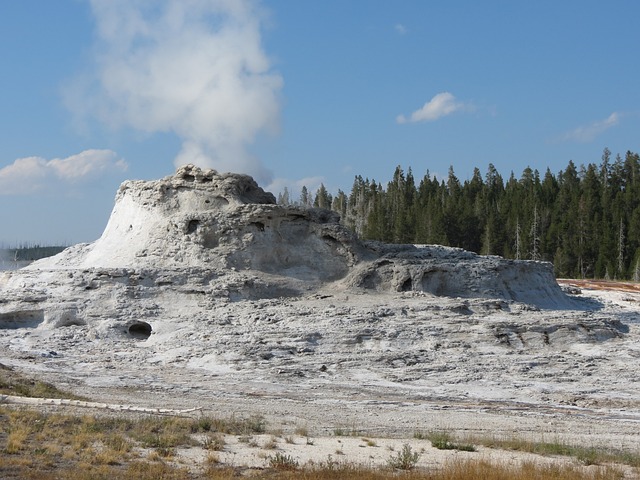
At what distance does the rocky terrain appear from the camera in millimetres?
17266

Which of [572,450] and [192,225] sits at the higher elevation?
[192,225]

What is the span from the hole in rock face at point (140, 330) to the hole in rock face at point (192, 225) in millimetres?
4638

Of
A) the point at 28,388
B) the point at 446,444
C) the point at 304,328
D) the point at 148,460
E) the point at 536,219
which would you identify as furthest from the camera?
the point at 536,219

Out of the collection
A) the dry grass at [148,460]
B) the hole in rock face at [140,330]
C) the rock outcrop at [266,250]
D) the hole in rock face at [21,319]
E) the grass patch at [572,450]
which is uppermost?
the rock outcrop at [266,250]

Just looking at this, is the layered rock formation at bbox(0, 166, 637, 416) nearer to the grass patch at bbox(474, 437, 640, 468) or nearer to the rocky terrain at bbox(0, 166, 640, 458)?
the rocky terrain at bbox(0, 166, 640, 458)

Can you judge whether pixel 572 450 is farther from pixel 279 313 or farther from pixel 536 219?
pixel 536 219

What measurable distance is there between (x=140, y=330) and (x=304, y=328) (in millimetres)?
5983

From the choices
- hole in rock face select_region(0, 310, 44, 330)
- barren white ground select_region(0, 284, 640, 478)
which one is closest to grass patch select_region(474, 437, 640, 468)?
barren white ground select_region(0, 284, 640, 478)

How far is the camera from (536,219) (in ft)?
278

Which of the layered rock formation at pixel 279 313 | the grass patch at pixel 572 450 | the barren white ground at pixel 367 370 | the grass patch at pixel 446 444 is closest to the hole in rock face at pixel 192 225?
the layered rock formation at pixel 279 313

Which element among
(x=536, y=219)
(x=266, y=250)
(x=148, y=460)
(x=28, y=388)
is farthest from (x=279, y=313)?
(x=536, y=219)

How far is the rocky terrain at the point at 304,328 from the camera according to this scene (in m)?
17.3

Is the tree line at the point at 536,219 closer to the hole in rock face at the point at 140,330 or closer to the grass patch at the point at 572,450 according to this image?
the hole in rock face at the point at 140,330

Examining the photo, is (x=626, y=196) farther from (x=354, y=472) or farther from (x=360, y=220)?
(x=354, y=472)
